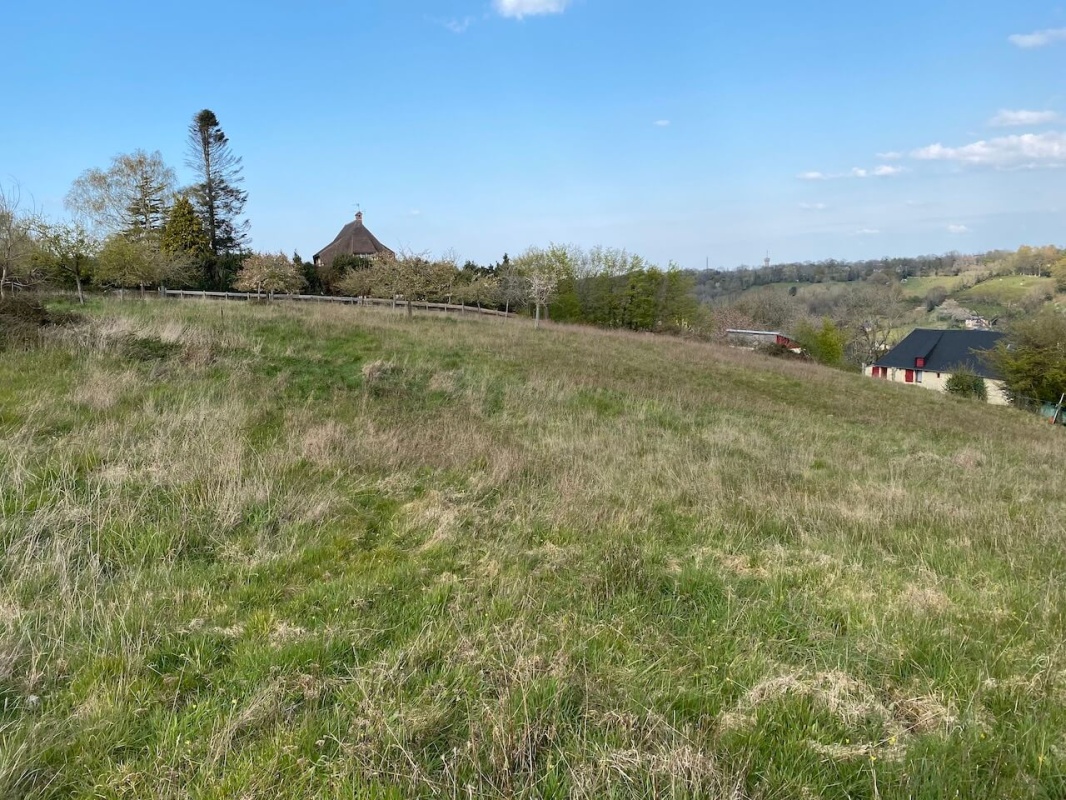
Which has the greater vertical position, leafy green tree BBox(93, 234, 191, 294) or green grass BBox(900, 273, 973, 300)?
green grass BBox(900, 273, 973, 300)

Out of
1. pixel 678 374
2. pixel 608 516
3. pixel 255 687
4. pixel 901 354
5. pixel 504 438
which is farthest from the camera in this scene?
pixel 901 354

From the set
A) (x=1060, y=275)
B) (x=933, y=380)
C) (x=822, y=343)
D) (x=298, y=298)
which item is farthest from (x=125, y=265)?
(x=1060, y=275)

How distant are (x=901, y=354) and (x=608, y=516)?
7668cm

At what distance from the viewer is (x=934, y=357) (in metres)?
64.2

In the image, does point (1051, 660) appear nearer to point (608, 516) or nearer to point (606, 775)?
point (606, 775)

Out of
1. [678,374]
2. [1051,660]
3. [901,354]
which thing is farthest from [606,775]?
[901,354]

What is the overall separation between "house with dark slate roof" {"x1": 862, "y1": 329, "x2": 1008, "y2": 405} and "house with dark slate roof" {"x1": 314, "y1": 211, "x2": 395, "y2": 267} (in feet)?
186

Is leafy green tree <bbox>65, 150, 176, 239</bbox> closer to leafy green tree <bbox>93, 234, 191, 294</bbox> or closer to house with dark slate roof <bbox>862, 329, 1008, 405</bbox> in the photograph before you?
leafy green tree <bbox>93, 234, 191, 294</bbox>

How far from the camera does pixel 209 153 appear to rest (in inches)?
1790

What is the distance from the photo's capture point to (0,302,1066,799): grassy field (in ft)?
7.90

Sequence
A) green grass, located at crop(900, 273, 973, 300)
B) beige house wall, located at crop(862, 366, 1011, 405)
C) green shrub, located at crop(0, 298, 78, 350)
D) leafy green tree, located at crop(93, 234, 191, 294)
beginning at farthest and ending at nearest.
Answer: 1. green grass, located at crop(900, 273, 973, 300)
2. beige house wall, located at crop(862, 366, 1011, 405)
3. leafy green tree, located at crop(93, 234, 191, 294)
4. green shrub, located at crop(0, 298, 78, 350)

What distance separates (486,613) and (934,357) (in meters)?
77.5

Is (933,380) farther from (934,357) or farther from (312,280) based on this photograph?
(312,280)

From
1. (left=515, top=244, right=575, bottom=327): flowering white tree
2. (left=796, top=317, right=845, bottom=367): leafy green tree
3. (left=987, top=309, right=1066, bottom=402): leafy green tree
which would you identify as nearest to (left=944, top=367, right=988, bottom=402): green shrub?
(left=987, top=309, right=1066, bottom=402): leafy green tree
